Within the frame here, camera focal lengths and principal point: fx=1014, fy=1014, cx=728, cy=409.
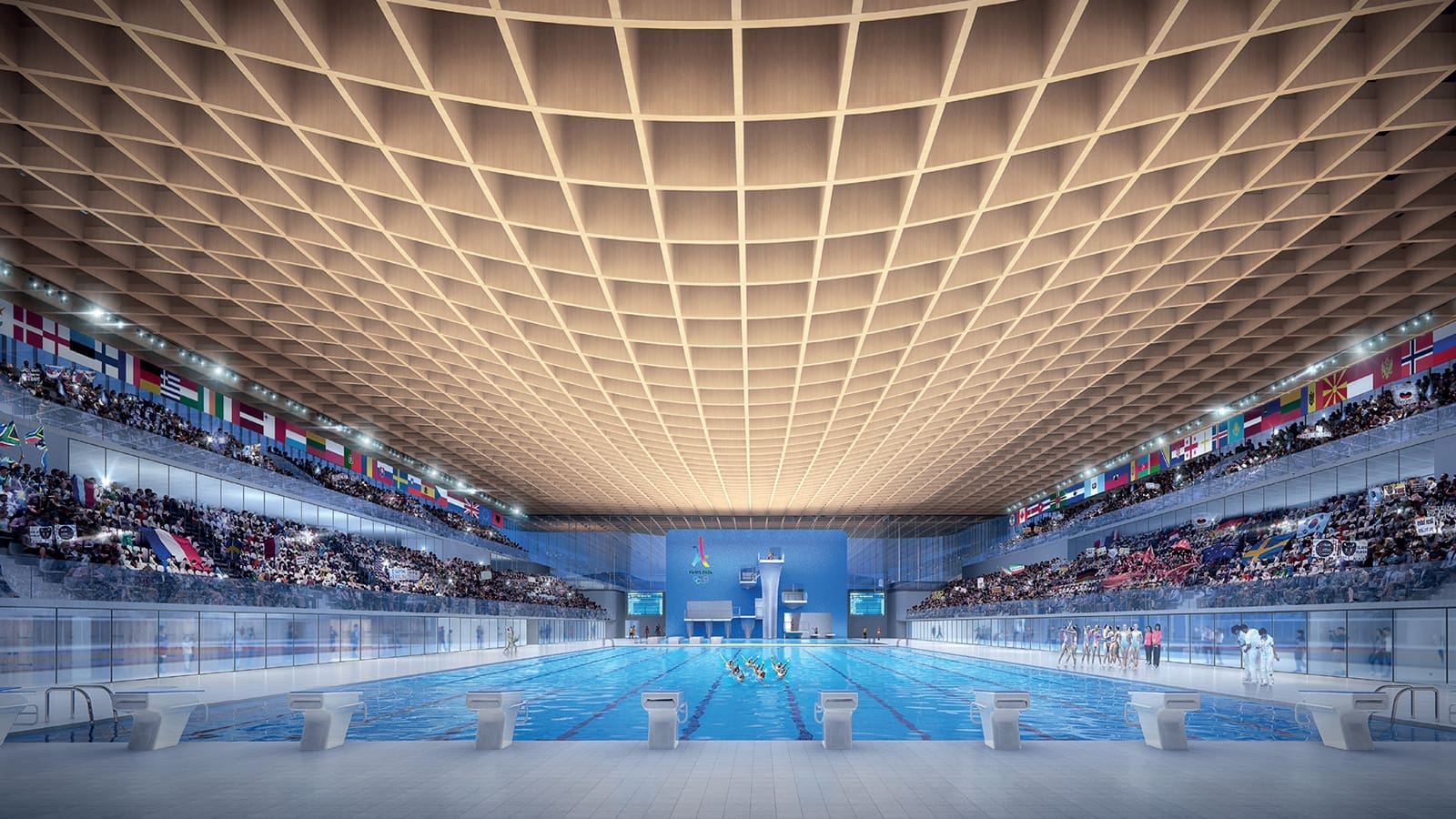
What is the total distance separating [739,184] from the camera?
Result: 11.9 meters

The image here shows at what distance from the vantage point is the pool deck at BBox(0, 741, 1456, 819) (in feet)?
26.3

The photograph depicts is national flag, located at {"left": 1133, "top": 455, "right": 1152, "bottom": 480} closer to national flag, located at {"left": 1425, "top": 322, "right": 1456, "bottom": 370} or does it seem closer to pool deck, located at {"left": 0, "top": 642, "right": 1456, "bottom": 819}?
national flag, located at {"left": 1425, "top": 322, "right": 1456, "bottom": 370}

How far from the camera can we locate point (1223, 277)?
17188mm

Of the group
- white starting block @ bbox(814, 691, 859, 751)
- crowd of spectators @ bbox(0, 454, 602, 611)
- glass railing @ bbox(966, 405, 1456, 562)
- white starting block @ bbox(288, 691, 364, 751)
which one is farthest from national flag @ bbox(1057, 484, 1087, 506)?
white starting block @ bbox(288, 691, 364, 751)

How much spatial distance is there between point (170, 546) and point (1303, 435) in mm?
30186

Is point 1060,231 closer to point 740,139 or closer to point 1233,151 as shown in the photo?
point 1233,151

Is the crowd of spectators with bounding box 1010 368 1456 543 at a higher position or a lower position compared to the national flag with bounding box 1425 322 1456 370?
lower

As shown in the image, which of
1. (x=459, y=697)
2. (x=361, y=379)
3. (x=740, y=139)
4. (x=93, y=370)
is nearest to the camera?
(x=740, y=139)

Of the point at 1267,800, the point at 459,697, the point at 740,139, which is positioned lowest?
the point at 459,697

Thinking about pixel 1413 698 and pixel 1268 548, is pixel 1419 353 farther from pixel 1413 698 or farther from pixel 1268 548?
pixel 1413 698

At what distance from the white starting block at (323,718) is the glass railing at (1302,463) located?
2187 centimetres

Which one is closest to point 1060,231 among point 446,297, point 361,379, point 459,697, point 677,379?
point 446,297

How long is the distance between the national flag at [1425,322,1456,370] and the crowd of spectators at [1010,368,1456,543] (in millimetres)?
271

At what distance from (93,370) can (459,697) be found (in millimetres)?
12589
